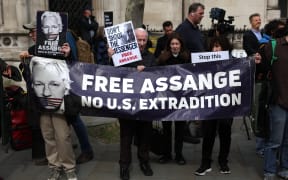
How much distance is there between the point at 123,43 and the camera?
5.22m

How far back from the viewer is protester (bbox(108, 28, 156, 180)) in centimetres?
529

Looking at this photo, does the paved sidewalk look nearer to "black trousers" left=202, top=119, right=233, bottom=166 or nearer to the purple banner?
"black trousers" left=202, top=119, right=233, bottom=166

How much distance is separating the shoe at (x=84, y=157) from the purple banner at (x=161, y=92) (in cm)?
101

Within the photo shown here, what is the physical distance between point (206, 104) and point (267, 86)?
719mm

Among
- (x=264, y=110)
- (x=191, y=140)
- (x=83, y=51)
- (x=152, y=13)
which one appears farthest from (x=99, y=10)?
(x=264, y=110)

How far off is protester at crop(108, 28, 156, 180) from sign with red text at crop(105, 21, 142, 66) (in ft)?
0.23

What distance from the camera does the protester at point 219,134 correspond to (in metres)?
5.35

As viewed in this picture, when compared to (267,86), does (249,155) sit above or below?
below

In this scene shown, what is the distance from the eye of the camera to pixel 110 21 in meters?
9.58

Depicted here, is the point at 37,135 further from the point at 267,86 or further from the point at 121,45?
the point at 267,86

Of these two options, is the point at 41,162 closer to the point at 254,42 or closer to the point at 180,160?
the point at 180,160

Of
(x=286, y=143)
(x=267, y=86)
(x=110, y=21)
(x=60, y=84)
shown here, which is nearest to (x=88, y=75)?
(x=60, y=84)

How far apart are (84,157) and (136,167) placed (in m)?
0.75

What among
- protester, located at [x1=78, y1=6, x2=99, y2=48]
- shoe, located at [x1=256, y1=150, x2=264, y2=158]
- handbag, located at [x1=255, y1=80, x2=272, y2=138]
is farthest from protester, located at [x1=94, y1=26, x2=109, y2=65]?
handbag, located at [x1=255, y1=80, x2=272, y2=138]
